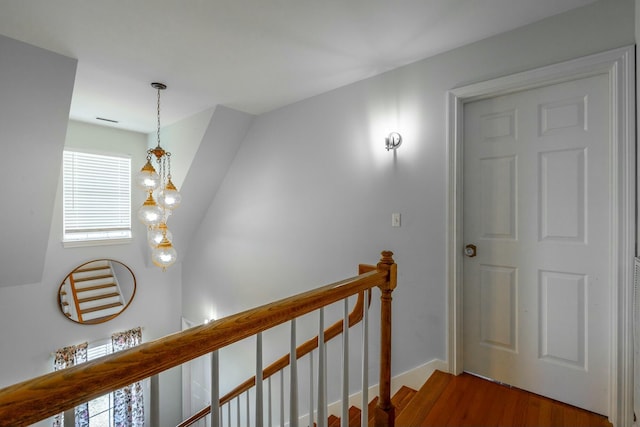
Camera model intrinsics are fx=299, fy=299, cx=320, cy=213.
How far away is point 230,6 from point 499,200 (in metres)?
2.02

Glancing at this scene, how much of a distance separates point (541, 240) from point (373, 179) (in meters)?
1.20

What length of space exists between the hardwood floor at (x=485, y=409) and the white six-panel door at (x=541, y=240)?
3.1 inches

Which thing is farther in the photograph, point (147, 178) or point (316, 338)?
point (147, 178)

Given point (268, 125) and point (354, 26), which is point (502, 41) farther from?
point (268, 125)

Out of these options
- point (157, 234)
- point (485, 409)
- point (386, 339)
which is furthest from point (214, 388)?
point (157, 234)

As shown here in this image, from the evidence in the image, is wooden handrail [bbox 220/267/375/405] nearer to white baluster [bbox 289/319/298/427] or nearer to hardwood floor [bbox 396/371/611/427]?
hardwood floor [bbox 396/371/611/427]

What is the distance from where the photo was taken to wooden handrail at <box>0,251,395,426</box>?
0.51 m

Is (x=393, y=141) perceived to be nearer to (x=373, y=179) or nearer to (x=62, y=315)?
(x=373, y=179)

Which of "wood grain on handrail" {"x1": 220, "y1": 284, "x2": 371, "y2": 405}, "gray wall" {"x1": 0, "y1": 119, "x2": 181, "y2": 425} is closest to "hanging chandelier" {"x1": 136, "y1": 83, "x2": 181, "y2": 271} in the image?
"gray wall" {"x1": 0, "y1": 119, "x2": 181, "y2": 425}

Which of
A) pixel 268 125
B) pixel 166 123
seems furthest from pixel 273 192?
pixel 166 123

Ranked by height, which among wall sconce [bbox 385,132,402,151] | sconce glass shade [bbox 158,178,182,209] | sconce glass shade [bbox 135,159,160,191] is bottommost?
sconce glass shade [bbox 158,178,182,209]

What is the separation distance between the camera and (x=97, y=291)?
161 inches

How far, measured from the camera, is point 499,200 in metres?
1.97

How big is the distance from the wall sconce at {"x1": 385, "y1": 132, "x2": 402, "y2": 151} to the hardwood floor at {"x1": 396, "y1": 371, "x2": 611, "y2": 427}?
1694 mm
